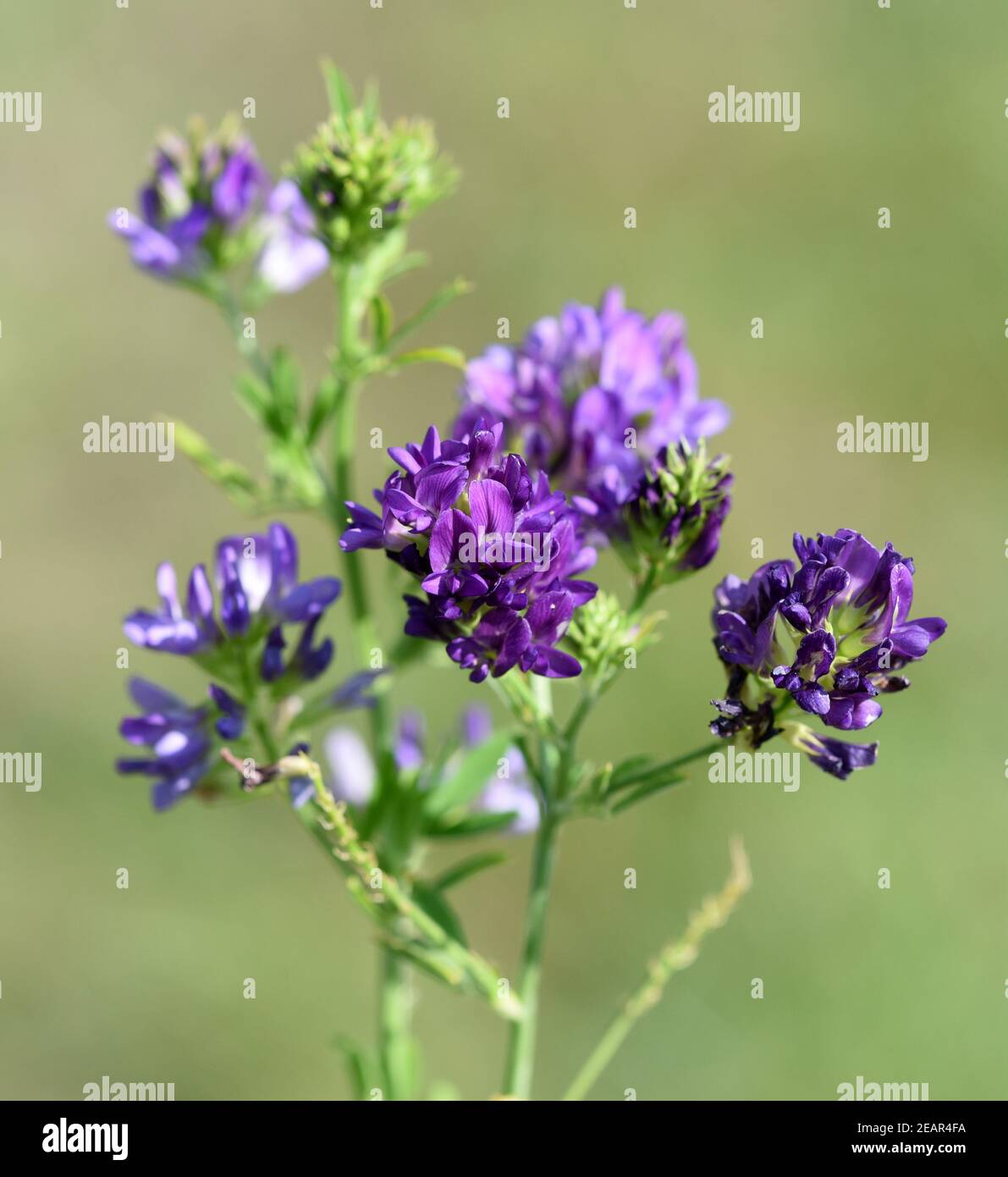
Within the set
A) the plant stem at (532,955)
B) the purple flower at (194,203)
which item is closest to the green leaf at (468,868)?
the plant stem at (532,955)

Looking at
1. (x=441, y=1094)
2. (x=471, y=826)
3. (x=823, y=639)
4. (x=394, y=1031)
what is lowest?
(x=441, y=1094)

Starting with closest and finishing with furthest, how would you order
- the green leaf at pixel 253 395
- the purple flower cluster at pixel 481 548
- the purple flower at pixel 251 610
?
the purple flower cluster at pixel 481 548
the purple flower at pixel 251 610
the green leaf at pixel 253 395

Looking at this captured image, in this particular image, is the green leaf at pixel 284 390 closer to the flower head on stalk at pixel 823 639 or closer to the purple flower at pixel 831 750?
the flower head on stalk at pixel 823 639

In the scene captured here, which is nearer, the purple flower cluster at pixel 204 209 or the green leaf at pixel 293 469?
the green leaf at pixel 293 469

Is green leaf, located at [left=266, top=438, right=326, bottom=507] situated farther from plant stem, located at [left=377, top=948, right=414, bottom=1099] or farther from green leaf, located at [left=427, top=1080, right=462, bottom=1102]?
green leaf, located at [left=427, top=1080, right=462, bottom=1102]

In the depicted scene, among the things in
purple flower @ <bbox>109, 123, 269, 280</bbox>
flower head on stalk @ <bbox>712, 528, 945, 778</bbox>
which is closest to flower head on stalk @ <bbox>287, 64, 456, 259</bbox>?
purple flower @ <bbox>109, 123, 269, 280</bbox>

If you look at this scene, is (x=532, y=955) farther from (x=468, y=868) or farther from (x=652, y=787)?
(x=652, y=787)

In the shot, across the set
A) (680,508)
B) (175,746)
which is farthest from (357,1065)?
(680,508)
